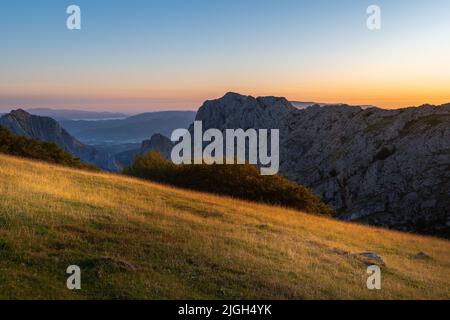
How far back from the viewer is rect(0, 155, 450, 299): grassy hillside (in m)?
12.2

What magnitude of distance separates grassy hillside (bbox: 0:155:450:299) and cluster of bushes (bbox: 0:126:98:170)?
18024mm

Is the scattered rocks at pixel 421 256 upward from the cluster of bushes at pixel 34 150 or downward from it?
downward

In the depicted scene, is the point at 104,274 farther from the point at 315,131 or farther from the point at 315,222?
the point at 315,131

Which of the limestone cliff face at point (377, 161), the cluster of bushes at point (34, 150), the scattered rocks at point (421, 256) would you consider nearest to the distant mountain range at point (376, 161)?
the limestone cliff face at point (377, 161)

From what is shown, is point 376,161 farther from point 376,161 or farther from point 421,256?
point 421,256

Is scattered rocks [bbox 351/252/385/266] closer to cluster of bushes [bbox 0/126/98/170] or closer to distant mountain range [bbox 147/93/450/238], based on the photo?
cluster of bushes [bbox 0/126/98/170]

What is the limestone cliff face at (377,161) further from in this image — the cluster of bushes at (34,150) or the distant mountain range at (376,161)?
the cluster of bushes at (34,150)

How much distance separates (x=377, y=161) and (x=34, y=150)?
240 ft

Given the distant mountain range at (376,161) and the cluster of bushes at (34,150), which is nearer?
the cluster of bushes at (34,150)

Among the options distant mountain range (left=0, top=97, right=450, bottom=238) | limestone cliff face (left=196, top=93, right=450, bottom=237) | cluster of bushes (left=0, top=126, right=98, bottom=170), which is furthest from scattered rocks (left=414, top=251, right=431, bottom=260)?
limestone cliff face (left=196, top=93, right=450, bottom=237)

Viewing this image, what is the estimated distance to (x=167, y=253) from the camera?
14.8m

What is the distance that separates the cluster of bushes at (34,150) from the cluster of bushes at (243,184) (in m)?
9.08

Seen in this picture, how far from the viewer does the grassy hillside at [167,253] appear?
12242mm

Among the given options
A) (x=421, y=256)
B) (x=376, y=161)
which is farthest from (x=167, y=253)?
(x=376, y=161)
